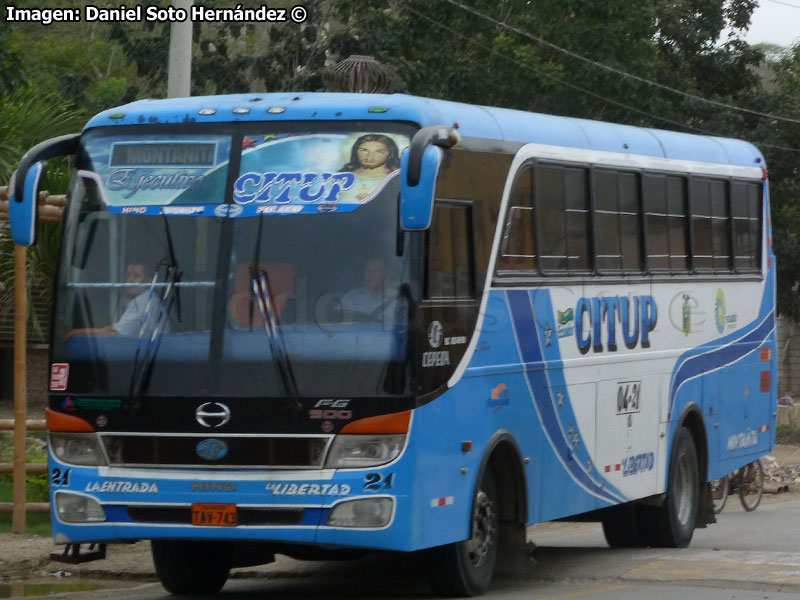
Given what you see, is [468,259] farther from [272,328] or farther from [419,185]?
[272,328]

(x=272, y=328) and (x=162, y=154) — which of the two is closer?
(x=272, y=328)

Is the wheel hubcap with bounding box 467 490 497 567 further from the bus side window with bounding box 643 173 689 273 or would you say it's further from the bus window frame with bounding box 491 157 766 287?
the bus side window with bounding box 643 173 689 273

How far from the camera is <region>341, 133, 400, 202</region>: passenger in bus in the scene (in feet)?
29.0

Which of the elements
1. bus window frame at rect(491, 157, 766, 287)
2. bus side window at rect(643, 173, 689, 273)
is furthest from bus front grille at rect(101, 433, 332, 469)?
bus side window at rect(643, 173, 689, 273)

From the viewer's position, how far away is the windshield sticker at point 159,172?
29.7 feet

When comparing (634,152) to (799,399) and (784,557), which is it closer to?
(784,557)

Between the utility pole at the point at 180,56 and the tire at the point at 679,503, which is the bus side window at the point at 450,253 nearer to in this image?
the tire at the point at 679,503

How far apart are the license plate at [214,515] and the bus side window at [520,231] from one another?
239cm

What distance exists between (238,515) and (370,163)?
2.13 m

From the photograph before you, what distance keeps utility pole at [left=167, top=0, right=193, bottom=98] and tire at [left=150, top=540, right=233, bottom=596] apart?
4485 millimetres

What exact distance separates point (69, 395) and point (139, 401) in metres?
0.45

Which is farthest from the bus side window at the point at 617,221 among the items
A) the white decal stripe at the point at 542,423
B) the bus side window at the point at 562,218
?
the white decal stripe at the point at 542,423

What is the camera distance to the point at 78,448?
8.98 m

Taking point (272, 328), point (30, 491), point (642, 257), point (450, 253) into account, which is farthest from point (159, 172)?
point (30, 491)
